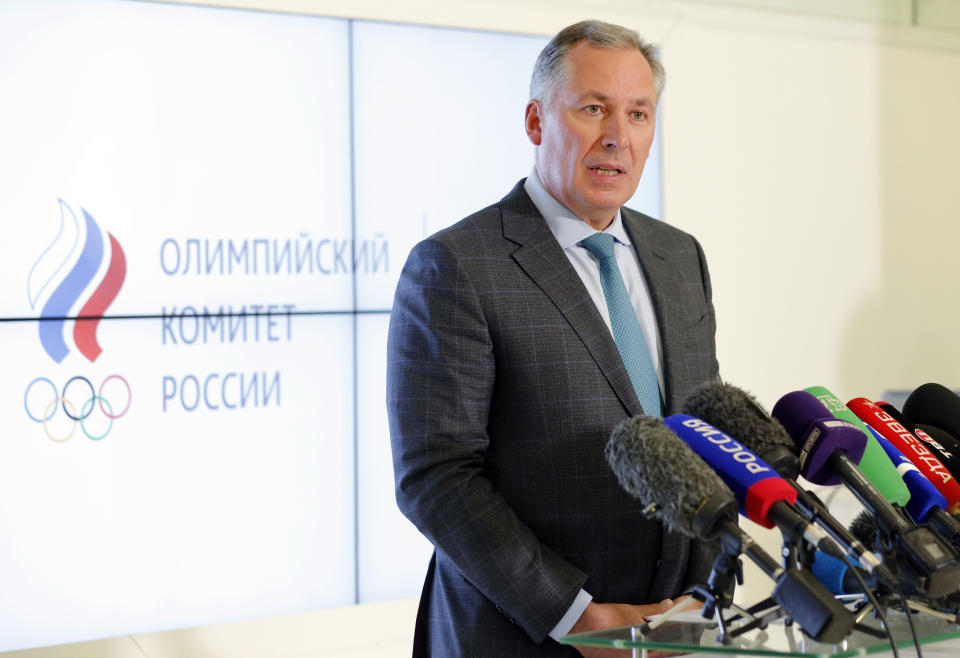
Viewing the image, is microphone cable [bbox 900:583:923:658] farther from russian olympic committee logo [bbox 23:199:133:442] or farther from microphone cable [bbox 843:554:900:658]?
russian olympic committee logo [bbox 23:199:133:442]

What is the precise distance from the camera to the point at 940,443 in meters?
1.31

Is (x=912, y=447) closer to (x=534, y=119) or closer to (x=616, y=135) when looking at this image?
(x=616, y=135)

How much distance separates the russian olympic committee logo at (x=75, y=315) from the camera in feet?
9.98

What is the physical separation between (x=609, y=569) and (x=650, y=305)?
1.49 ft

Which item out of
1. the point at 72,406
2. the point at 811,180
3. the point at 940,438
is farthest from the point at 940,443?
the point at 811,180

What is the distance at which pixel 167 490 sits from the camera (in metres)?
3.19

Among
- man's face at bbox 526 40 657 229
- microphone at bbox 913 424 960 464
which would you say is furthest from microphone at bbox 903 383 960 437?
man's face at bbox 526 40 657 229

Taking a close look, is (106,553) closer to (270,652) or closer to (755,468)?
(270,652)

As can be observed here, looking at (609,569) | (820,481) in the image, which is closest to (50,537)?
(609,569)

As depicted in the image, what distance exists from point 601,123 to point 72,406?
2120 mm

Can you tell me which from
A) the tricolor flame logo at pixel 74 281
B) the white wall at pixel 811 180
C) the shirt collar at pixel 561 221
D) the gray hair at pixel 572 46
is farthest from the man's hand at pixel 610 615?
the white wall at pixel 811 180

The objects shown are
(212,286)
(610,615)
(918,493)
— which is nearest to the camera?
(918,493)

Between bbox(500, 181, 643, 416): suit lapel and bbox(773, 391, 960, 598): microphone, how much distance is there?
1.05 feet

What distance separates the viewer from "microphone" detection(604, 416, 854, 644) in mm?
925
